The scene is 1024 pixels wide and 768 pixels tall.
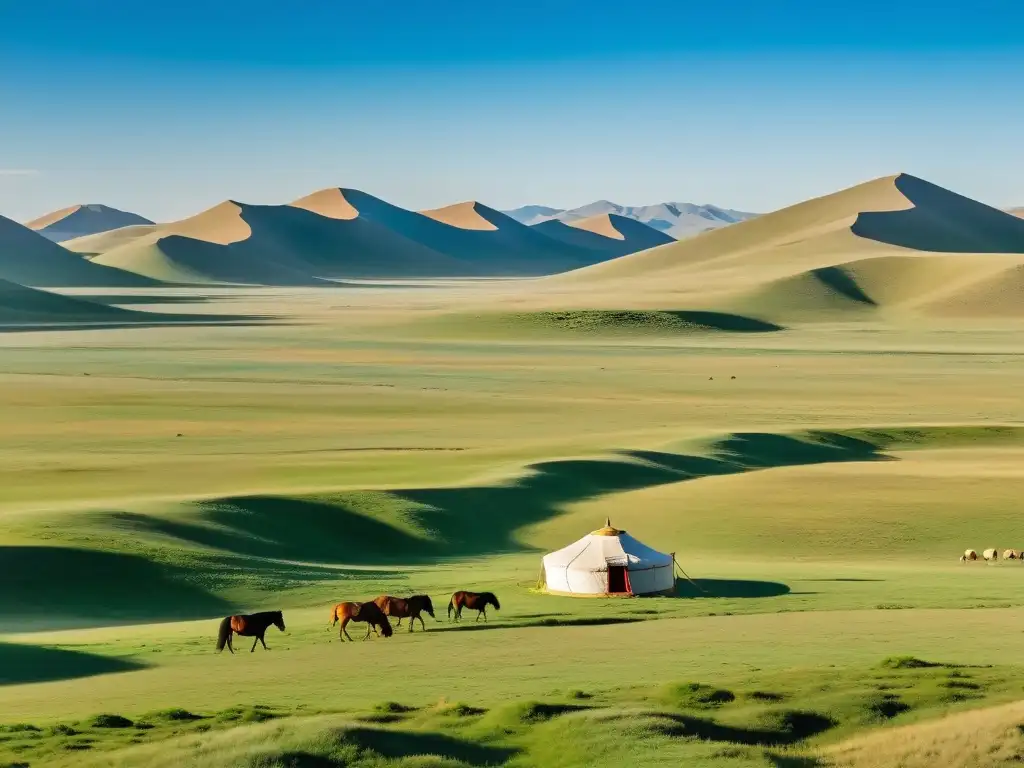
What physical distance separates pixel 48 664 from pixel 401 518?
16.7 m

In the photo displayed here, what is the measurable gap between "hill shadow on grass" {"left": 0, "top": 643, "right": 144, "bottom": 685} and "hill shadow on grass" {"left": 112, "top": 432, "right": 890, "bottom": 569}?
10.4 meters

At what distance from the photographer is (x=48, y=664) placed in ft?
78.3

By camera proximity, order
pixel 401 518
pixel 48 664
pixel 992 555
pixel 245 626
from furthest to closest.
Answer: pixel 401 518, pixel 992 555, pixel 245 626, pixel 48 664

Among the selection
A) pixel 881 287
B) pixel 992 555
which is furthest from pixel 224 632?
pixel 881 287

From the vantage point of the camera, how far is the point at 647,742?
18875 mm

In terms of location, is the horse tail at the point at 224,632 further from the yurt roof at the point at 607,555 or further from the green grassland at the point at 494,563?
the yurt roof at the point at 607,555

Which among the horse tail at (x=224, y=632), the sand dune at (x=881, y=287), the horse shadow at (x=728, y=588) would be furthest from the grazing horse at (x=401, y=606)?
the sand dune at (x=881, y=287)

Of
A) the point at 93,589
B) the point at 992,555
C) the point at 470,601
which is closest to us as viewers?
the point at 470,601

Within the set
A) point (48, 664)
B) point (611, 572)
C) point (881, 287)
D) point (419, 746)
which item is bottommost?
point (419, 746)

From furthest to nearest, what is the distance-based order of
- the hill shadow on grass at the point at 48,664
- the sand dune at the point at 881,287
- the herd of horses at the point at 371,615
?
1. the sand dune at the point at 881,287
2. the herd of horses at the point at 371,615
3. the hill shadow on grass at the point at 48,664

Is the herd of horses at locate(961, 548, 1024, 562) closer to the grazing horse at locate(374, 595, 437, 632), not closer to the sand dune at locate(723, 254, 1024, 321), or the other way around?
the grazing horse at locate(374, 595, 437, 632)

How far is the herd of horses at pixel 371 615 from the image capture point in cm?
2516

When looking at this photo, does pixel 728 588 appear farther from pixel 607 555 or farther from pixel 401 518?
pixel 401 518

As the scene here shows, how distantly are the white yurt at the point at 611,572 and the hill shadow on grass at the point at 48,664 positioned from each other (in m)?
10.6
